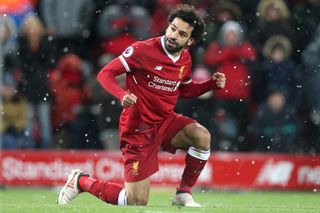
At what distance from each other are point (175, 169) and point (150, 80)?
5287 mm

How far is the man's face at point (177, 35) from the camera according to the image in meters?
10.6

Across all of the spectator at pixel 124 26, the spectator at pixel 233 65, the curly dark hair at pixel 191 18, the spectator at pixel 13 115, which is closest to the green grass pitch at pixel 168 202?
the spectator at pixel 13 115

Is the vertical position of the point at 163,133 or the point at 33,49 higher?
the point at 163,133

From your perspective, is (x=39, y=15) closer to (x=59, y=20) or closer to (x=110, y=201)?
(x=59, y=20)

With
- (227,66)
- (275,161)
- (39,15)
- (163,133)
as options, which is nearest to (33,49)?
(39,15)

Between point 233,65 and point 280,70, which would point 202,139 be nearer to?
point 233,65

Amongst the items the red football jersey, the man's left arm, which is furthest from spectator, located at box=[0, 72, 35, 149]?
the red football jersey

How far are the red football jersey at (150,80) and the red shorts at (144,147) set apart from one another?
0.25 feet

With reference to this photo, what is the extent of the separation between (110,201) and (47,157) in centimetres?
526

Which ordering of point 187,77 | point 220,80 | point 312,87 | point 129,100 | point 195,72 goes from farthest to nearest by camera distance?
point 312,87, point 195,72, point 187,77, point 220,80, point 129,100

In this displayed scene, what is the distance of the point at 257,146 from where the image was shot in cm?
1639

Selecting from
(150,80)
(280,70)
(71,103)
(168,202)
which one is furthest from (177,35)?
A: (71,103)

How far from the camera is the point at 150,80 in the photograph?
1065 cm

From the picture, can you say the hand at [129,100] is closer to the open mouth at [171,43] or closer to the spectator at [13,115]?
the open mouth at [171,43]
